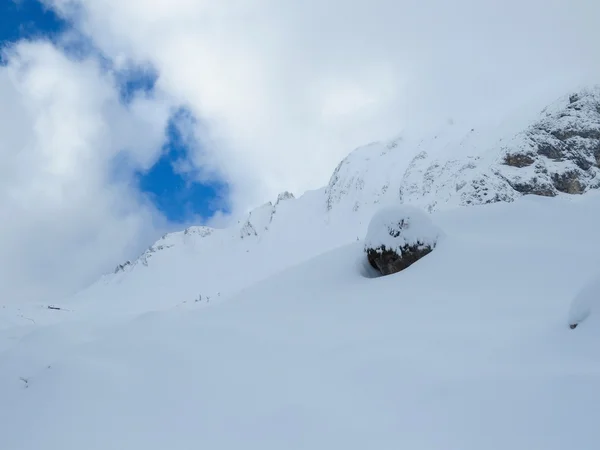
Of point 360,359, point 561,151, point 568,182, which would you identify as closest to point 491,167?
point 568,182

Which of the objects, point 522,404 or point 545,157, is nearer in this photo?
point 522,404

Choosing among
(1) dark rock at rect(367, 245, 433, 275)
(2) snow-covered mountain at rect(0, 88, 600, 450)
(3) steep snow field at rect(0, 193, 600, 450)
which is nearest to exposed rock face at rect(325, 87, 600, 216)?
(1) dark rock at rect(367, 245, 433, 275)

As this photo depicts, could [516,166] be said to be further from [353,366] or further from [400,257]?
[353,366]

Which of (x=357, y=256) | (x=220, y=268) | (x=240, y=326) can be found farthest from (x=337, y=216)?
(x=240, y=326)

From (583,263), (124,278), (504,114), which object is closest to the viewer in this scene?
Answer: (583,263)

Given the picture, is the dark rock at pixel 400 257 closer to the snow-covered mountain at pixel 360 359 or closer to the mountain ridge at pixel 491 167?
the snow-covered mountain at pixel 360 359

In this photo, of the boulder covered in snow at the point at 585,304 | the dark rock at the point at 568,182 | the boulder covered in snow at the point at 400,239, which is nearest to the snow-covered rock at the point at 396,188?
the dark rock at the point at 568,182

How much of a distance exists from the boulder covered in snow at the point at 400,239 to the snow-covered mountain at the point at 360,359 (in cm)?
47

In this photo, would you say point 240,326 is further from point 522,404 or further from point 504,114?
point 504,114

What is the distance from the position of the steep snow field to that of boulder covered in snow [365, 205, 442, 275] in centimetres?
43

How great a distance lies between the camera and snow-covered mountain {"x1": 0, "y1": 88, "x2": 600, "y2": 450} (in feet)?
11.7

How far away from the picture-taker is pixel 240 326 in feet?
23.2

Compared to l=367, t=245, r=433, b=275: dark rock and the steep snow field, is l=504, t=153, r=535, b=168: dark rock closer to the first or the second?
the steep snow field

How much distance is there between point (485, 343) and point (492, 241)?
15.8 ft
